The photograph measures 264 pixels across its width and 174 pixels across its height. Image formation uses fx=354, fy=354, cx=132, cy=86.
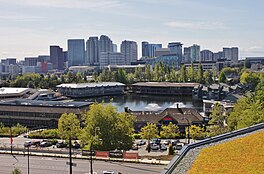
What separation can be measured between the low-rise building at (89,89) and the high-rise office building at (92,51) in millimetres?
108307

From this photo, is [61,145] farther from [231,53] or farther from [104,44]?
[231,53]

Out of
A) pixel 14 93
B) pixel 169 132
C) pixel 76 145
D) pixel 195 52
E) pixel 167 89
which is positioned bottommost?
pixel 76 145

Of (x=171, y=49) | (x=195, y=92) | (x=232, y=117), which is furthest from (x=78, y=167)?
(x=171, y=49)

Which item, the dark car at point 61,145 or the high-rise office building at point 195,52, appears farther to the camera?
the high-rise office building at point 195,52

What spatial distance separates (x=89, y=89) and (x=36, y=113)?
34.4m

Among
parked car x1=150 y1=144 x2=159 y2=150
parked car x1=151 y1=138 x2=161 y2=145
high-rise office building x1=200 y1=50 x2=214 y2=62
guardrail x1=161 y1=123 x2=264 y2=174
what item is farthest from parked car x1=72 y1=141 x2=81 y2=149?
high-rise office building x1=200 y1=50 x2=214 y2=62

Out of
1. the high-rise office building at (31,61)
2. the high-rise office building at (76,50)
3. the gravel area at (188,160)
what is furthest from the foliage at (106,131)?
the high-rise office building at (31,61)

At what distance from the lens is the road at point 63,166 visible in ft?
58.6

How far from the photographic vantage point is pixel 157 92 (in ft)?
229

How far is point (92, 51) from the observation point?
183000 mm

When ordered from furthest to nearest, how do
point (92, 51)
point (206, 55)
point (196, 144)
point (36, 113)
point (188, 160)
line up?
point (206, 55) < point (92, 51) < point (36, 113) < point (196, 144) < point (188, 160)

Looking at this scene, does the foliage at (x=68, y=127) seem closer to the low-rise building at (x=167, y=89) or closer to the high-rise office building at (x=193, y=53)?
the low-rise building at (x=167, y=89)

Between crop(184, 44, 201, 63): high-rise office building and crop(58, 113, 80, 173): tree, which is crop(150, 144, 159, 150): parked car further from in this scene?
crop(184, 44, 201, 63): high-rise office building

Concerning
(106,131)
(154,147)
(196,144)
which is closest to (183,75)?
(154,147)
